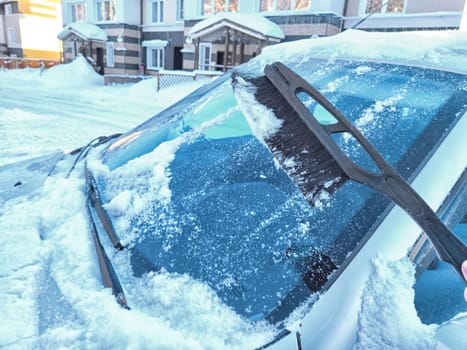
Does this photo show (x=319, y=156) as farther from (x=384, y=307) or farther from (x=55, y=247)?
(x=55, y=247)

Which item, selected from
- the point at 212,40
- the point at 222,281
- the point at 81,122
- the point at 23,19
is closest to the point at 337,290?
the point at 222,281

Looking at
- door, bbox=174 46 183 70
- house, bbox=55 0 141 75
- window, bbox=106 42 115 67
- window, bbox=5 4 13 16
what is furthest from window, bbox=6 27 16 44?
door, bbox=174 46 183 70

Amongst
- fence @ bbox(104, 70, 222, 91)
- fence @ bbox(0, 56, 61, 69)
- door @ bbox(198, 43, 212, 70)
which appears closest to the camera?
fence @ bbox(104, 70, 222, 91)

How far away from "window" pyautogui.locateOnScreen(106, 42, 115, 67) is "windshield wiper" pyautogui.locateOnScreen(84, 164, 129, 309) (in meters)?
23.2

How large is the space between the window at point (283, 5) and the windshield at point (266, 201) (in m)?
14.3

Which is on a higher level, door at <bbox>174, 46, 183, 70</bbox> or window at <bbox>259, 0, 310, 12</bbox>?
window at <bbox>259, 0, 310, 12</bbox>

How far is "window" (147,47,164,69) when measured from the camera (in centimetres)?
2102

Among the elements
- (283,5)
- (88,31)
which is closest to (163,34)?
(88,31)

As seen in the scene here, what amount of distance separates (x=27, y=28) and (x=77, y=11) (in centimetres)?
1093

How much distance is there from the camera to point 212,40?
16062 millimetres

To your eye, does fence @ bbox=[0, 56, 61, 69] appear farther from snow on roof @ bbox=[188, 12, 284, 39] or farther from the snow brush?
the snow brush

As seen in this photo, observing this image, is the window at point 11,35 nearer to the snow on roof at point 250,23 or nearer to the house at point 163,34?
the house at point 163,34

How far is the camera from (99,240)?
1096 mm

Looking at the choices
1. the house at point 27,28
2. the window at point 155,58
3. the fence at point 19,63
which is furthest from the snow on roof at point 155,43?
the house at point 27,28
